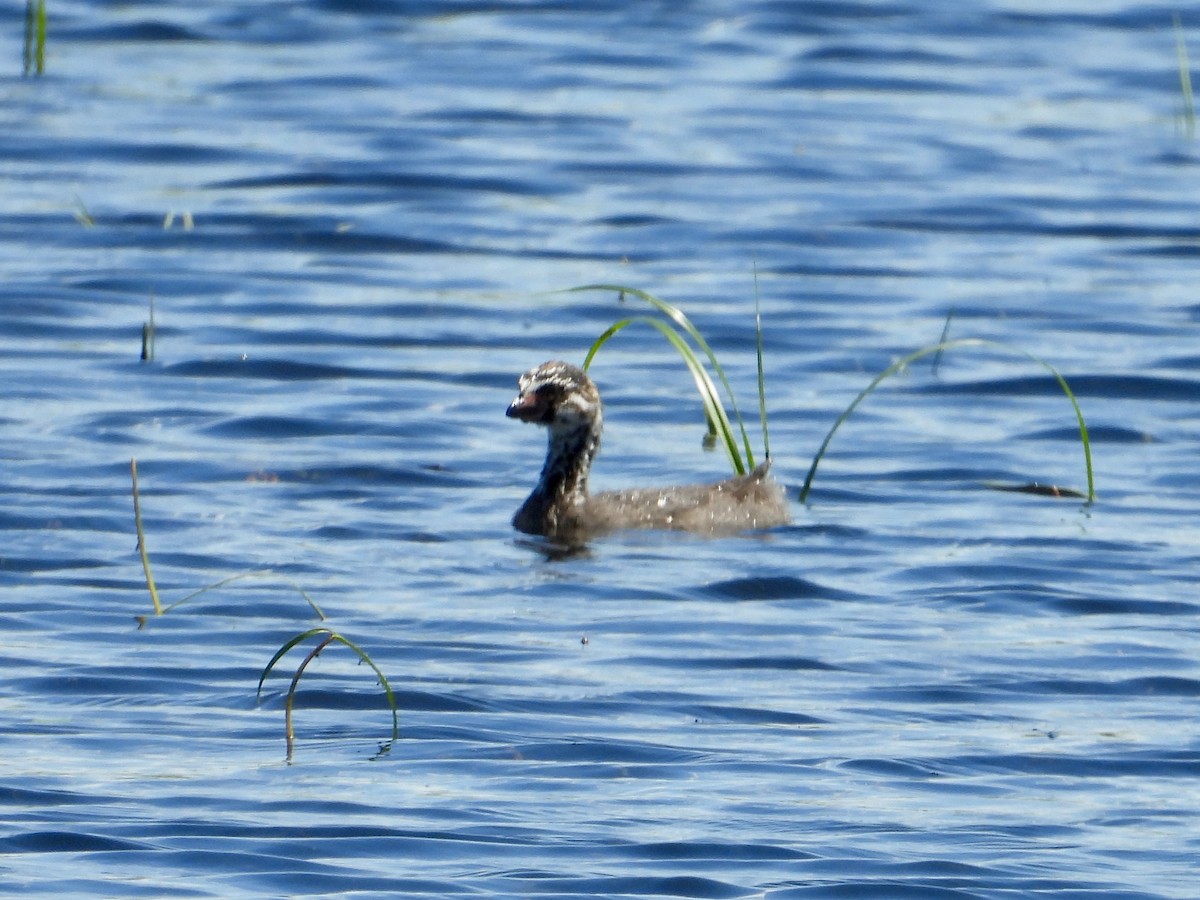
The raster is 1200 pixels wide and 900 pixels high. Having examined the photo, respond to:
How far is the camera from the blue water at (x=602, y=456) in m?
7.64

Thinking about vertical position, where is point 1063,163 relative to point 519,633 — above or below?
above

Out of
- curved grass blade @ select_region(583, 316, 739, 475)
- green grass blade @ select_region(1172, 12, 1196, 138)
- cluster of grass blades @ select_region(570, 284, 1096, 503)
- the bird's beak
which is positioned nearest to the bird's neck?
the bird's beak

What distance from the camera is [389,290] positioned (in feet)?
54.1

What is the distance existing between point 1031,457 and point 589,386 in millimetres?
2291

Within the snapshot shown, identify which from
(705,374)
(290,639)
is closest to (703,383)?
(705,374)

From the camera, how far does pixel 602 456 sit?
13.6 meters

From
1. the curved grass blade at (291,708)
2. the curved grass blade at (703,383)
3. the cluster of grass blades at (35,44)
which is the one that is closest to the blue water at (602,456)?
the curved grass blade at (291,708)

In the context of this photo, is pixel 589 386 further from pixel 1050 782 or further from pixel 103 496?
pixel 1050 782

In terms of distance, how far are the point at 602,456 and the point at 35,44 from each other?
401 inches

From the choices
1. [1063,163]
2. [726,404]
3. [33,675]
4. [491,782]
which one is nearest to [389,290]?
[726,404]

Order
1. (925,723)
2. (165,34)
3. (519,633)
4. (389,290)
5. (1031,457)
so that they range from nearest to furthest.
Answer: (925,723), (519,633), (1031,457), (389,290), (165,34)

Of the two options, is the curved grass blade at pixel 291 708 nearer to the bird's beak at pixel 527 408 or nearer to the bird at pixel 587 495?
the bird at pixel 587 495

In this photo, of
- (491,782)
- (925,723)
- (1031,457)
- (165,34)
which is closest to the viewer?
(491,782)

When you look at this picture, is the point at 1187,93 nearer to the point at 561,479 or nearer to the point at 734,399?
the point at 734,399
